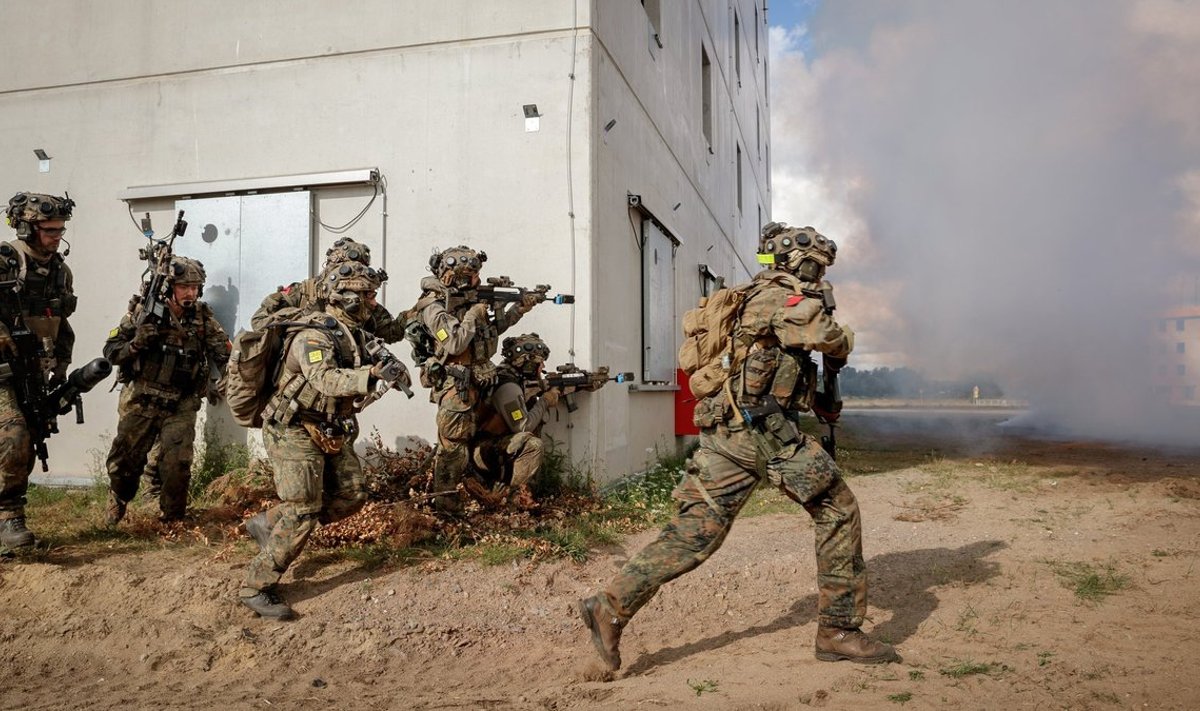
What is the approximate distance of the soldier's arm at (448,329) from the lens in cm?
547

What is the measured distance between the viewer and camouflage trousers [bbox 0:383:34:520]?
16.3ft

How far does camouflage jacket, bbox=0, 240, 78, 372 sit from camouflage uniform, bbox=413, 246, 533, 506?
2.54m

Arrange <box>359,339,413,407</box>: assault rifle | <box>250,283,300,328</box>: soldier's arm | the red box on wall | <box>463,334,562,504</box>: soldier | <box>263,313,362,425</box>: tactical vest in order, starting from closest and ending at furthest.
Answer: <box>359,339,413,407</box>: assault rifle
<box>263,313,362,425</box>: tactical vest
<box>250,283,300,328</box>: soldier's arm
<box>463,334,562,504</box>: soldier
the red box on wall

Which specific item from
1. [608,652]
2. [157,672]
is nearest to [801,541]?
[608,652]

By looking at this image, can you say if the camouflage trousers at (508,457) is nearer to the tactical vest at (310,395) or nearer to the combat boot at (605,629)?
the tactical vest at (310,395)

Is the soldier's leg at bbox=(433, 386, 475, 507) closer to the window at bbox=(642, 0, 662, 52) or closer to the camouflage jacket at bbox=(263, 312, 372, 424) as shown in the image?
the camouflage jacket at bbox=(263, 312, 372, 424)

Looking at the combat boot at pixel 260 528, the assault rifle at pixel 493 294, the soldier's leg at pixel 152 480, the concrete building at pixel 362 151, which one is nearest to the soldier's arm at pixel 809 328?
the assault rifle at pixel 493 294

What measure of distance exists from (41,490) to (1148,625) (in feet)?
29.7

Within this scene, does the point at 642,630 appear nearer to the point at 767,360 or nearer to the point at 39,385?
the point at 767,360

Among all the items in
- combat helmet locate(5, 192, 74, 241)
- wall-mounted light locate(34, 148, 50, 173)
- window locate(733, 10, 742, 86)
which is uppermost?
window locate(733, 10, 742, 86)

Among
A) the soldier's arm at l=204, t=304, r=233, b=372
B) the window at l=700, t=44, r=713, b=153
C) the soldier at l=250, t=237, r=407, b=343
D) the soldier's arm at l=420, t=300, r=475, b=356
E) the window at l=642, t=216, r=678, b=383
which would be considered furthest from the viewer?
the window at l=700, t=44, r=713, b=153

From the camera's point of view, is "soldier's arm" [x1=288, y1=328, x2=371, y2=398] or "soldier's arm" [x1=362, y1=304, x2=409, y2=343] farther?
"soldier's arm" [x1=362, y1=304, x2=409, y2=343]

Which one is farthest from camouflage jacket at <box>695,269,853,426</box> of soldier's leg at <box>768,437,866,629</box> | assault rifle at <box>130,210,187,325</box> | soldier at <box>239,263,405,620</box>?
assault rifle at <box>130,210,187,325</box>

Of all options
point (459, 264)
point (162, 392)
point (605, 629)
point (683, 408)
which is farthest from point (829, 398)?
point (683, 408)
